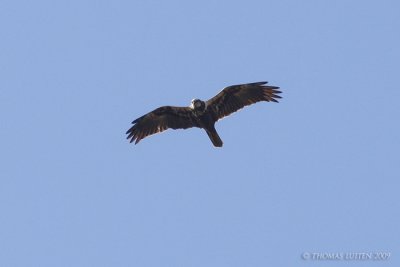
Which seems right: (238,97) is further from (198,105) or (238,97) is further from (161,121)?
(161,121)

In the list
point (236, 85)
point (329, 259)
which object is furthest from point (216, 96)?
point (329, 259)

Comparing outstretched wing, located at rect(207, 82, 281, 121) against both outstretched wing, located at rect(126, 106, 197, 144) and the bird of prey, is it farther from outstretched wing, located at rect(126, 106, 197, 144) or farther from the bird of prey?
outstretched wing, located at rect(126, 106, 197, 144)

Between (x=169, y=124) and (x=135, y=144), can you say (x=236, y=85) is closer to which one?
(x=169, y=124)

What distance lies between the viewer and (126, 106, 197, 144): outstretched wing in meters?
26.2

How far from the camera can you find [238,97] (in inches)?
1027

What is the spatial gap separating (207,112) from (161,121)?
2.30m

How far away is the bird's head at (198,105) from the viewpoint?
25.2 m

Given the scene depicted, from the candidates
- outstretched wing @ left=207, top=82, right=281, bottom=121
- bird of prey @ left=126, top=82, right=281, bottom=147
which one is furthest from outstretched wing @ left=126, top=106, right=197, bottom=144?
outstretched wing @ left=207, top=82, right=281, bottom=121

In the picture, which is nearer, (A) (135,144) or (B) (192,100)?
(B) (192,100)

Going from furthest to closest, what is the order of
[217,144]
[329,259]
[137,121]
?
[137,121] < [217,144] < [329,259]

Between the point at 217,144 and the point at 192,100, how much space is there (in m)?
1.96

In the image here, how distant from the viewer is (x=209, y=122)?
998 inches

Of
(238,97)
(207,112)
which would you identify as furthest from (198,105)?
(238,97)

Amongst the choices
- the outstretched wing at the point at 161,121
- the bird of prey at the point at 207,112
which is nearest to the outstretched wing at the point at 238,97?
the bird of prey at the point at 207,112
